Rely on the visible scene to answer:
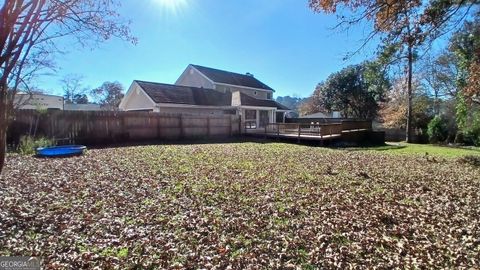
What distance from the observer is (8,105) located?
3.77m

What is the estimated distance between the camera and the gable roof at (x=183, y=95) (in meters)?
21.9

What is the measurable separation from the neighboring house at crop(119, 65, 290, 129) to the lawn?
13932 millimetres

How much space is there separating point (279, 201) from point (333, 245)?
1861mm

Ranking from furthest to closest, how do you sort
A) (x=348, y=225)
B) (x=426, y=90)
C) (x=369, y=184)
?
(x=426, y=90) → (x=369, y=184) → (x=348, y=225)

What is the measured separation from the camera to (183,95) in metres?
23.6

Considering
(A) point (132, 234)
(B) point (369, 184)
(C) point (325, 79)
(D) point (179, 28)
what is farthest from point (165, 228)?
(C) point (325, 79)

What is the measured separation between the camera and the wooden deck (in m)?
18.4

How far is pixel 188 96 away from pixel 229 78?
821 centimetres

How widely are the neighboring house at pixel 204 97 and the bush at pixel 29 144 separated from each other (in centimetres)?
897

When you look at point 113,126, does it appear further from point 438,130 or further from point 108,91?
point 108,91

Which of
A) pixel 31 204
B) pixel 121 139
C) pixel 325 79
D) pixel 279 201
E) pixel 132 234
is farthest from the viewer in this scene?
pixel 325 79

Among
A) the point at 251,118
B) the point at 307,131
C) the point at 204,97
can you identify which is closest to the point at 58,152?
the point at 307,131

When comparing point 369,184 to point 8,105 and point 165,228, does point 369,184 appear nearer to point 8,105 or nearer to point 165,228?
point 165,228

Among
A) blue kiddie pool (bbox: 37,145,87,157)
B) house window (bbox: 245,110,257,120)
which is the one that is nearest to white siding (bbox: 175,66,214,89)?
house window (bbox: 245,110,257,120)
